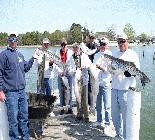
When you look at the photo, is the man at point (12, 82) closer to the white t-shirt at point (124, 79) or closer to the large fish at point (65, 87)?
the white t-shirt at point (124, 79)

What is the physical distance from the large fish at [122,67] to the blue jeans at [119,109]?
0.46 metres

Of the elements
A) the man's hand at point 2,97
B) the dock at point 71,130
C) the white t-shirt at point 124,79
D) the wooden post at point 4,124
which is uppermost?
the white t-shirt at point 124,79

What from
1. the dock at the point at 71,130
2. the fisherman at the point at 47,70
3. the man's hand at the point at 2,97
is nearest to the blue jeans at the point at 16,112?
the man's hand at the point at 2,97

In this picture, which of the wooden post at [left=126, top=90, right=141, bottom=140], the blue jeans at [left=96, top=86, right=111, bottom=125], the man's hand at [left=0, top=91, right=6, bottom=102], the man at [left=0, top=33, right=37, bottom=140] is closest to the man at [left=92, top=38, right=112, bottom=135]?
the blue jeans at [left=96, top=86, right=111, bottom=125]

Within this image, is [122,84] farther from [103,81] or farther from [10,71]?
[10,71]

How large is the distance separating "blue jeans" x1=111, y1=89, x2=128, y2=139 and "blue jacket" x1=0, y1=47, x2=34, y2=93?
205cm

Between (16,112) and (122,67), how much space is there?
7.85ft

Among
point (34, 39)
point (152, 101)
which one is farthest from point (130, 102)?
point (34, 39)

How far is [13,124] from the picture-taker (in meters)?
5.86

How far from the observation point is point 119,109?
638 centimetres

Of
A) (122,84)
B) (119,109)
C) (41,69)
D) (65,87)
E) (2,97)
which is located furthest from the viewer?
(65,87)

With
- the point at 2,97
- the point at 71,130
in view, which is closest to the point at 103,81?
the point at 71,130

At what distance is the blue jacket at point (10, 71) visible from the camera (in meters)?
5.71

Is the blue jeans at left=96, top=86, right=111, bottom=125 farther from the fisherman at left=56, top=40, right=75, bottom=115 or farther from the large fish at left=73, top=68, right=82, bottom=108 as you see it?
the fisherman at left=56, top=40, right=75, bottom=115
